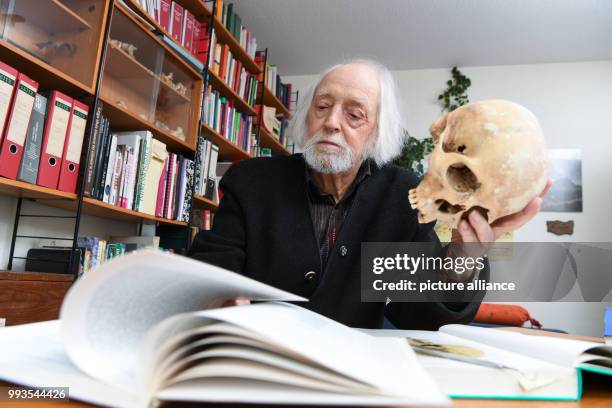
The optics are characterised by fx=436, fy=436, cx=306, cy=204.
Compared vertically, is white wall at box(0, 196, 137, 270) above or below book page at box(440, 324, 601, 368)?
above

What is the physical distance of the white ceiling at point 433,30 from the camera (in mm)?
3461

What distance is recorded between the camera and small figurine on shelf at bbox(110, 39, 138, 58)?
7.00 feet

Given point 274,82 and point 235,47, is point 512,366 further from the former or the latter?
point 274,82

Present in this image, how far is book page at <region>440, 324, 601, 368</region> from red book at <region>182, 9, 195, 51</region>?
8.70 ft

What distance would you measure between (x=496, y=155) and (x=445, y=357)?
1.06 ft

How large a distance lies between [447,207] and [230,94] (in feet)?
9.56

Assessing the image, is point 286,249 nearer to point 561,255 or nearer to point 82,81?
point 82,81

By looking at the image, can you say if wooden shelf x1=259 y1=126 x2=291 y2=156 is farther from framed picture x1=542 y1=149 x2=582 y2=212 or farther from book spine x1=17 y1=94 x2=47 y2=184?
framed picture x1=542 y1=149 x2=582 y2=212

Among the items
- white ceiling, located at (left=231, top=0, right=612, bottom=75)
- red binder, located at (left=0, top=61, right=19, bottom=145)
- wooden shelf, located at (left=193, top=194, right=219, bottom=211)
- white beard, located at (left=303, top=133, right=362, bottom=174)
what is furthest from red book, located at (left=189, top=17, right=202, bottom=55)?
white beard, located at (left=303, top=133, right=362, bottom=174)

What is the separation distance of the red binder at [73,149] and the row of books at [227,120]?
1.14m

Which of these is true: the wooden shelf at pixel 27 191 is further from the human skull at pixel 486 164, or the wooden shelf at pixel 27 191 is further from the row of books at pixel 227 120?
the human skull at pixel 486 164

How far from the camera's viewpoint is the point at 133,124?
232 cm

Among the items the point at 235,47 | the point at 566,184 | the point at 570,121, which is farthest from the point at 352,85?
the point at 570,121

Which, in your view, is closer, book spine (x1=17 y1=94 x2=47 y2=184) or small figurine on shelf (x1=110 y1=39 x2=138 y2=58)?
book spine (x1=17 y1=94 x2=47 y2=184)
